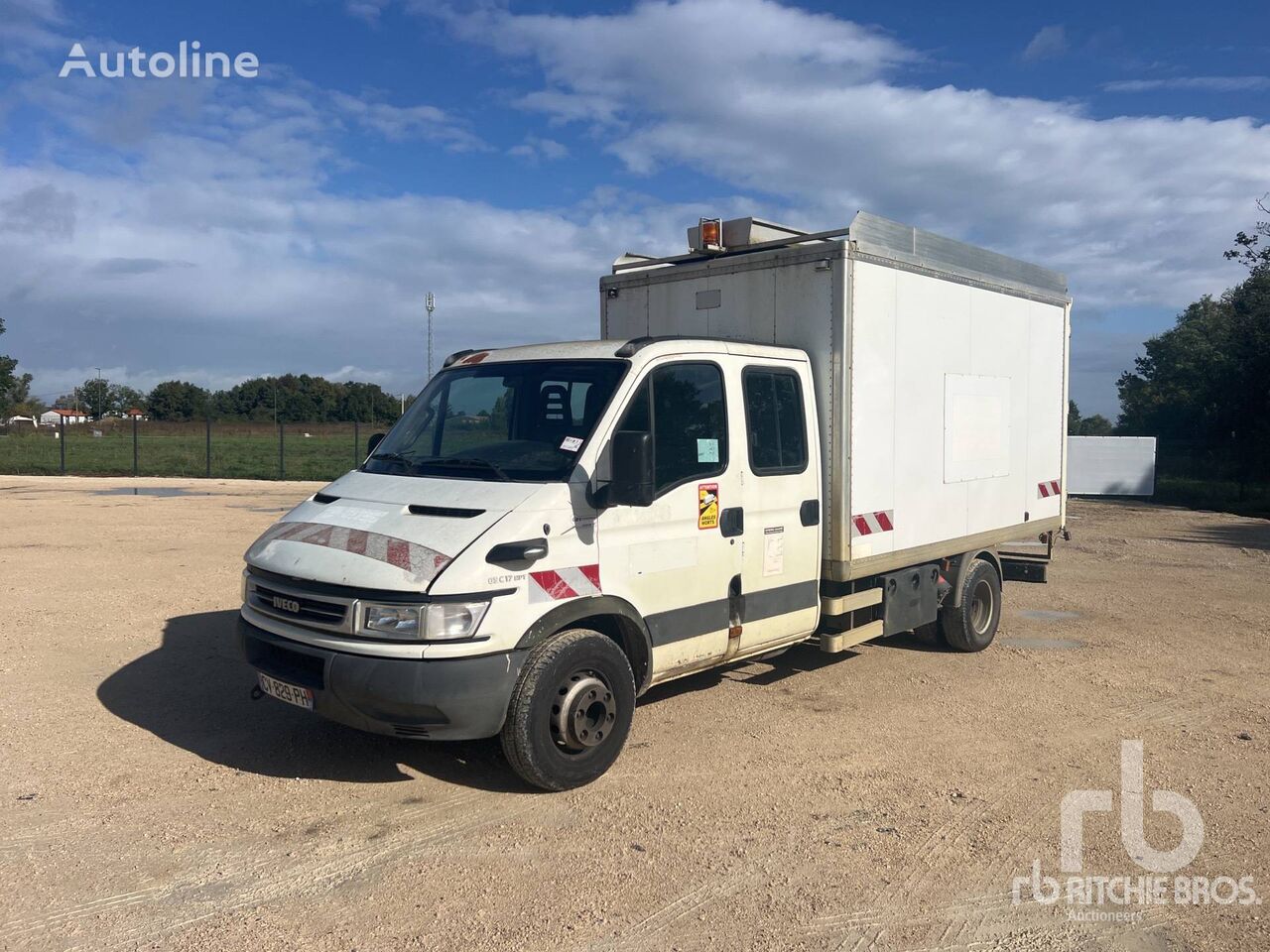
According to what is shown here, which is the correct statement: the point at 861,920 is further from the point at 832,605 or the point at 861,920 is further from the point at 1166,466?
the point at 1166,466

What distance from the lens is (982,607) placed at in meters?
8.77

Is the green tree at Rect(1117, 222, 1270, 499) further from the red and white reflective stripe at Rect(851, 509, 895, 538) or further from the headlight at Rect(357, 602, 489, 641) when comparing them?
the headlight at Rect(357, 602, 489, 641)

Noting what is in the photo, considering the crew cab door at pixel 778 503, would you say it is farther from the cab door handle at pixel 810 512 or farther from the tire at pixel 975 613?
the tire at pixel 975 613

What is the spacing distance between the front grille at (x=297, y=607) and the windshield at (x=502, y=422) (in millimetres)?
988

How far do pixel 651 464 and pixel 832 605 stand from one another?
7.39 feet

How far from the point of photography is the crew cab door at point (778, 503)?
611cm

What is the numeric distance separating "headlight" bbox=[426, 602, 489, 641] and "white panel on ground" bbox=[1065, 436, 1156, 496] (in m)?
23.2

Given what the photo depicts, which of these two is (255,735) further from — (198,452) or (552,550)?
(198,452)

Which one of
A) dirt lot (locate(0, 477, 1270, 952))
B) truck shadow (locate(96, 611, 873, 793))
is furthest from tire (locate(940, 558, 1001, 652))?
truck shadow (locate(96, 611, 873, 793))

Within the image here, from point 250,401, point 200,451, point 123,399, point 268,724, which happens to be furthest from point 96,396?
point 268,724

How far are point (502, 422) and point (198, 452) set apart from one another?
3529cm

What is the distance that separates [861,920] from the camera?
393 cm

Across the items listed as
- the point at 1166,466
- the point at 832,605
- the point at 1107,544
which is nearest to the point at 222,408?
the point at 1166,466

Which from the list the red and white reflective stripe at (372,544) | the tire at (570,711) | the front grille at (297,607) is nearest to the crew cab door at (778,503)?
the tire at (570,711)
